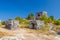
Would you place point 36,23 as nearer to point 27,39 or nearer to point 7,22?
point 7,22

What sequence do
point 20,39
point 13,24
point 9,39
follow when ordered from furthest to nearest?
point 13,24
point 20,39
point 9,39

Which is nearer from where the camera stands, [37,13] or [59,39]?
[59,39]

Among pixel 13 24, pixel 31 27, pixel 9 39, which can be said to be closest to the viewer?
pixel 9 39

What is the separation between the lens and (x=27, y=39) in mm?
27875

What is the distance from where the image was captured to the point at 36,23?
41719mm

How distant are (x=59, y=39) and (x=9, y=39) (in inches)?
410

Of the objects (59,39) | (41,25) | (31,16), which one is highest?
(31,16)

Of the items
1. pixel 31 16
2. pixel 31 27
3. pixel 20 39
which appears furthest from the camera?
pixel 31 16

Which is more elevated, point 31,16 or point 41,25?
point 31,16

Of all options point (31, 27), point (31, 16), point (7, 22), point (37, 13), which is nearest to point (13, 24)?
point (7, 22)

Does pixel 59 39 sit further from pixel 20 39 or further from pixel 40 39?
pixel 20 39

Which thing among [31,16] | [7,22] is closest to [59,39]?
[7,22]

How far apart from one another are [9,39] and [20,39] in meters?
2.77

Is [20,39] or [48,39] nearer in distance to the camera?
[20,39]
